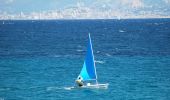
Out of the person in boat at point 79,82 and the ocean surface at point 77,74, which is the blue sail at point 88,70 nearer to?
the person in boat at point 79,82

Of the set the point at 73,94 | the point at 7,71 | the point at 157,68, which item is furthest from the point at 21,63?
the point at 73,94

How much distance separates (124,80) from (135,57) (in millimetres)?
37130

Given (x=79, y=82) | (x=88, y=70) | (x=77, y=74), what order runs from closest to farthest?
(x=79, y=82), (x=88, y=70), (x=77, y=74)

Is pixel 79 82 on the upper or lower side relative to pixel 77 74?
lower

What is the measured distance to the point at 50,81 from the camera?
99188 mm

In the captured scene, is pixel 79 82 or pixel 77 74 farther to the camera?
pixel 77 74

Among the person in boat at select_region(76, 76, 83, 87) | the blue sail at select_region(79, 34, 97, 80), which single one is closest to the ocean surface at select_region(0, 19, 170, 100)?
the person in boat at select_region(76, 76, 83, 87)

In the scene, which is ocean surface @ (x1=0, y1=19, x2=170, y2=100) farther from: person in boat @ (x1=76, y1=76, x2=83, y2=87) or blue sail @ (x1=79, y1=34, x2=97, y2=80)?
blue sail @ (x1=79, y1=34, x2=97, y2=80)

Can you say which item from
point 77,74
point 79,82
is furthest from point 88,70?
point 77,74

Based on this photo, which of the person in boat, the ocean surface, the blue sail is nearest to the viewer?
the ocean surface

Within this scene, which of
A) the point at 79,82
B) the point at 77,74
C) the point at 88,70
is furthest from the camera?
the point at 77,74

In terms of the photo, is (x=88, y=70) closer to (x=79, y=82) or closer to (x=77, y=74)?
(x=79, y=82)

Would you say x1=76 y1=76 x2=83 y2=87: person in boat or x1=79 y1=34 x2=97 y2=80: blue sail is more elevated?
x1=79 y1=34 x2=97 y2=80: blue sail

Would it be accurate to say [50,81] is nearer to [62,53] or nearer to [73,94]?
[73,94]
